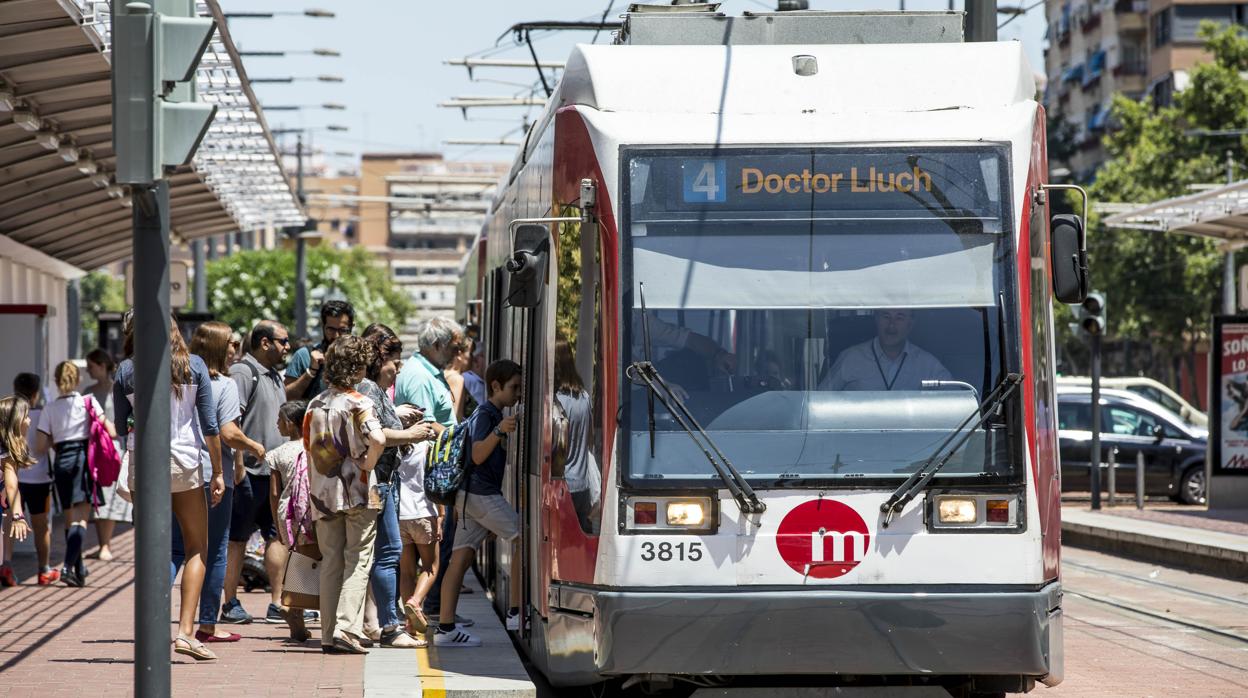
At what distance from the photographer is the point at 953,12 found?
28.9 feet

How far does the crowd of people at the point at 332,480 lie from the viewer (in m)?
9.41

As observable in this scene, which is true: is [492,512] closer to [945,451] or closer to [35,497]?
[945,451]

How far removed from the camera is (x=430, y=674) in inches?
344

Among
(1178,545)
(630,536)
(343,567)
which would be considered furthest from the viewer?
(1178,545)

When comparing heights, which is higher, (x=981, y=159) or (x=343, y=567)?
(x=981, y=159)

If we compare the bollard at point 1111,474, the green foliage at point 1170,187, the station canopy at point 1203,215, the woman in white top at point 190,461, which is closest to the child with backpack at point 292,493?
the woman in white top at point 190,461

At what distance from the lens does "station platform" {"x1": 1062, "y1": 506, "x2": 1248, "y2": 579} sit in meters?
17.2

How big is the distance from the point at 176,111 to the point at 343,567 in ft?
13.2

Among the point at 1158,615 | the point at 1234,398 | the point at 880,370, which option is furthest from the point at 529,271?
the point at 1234,398

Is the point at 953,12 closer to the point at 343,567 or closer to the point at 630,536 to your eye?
the point at 630,536

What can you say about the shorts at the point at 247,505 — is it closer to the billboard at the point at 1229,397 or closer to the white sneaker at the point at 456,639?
the white sneaker at the point at 456,639

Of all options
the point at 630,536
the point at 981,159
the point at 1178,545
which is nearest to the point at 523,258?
the point at 630,536

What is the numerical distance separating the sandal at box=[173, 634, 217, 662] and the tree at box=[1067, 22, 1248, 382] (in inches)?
1507

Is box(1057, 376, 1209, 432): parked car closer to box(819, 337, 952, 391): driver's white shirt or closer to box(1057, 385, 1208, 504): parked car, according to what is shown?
box(1057, 385, 1208, 504): parked car
